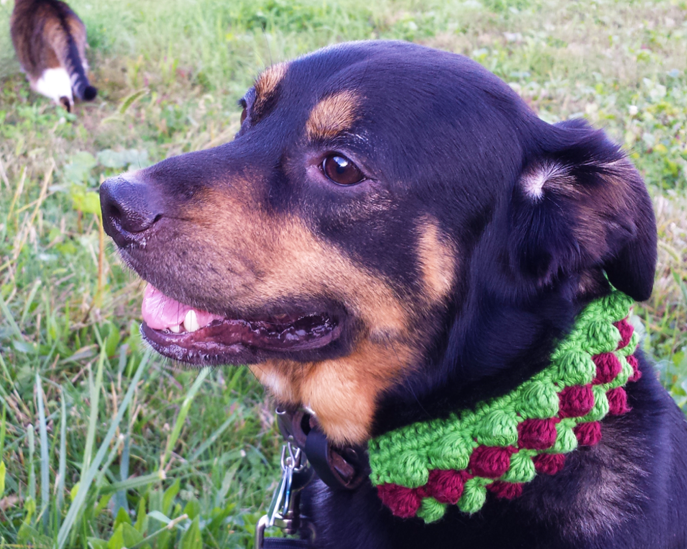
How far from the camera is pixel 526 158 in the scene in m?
2.04

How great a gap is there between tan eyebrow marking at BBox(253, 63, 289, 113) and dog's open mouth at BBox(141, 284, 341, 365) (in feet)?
2.60

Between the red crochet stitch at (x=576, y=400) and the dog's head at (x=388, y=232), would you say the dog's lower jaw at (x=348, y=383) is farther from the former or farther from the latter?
the red crochet stitch at (x=576, y=400)

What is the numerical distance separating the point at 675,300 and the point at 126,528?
319cm

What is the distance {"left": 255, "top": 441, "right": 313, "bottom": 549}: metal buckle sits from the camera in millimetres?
2061

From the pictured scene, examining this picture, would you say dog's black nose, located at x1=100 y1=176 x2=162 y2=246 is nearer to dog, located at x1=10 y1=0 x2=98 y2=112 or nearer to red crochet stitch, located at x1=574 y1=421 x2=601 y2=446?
red crochet stitch, located at x1=574 y1=421 x2=601 y2=446

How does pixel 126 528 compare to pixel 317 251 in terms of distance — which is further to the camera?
pixel 126 528

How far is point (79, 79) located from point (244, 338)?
4800 mm

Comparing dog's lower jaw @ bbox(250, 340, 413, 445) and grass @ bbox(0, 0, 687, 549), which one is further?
grass @ bbox(0, 0, 687, 549)

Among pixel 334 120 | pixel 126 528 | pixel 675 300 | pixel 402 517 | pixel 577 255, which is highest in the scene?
pixel 334 120

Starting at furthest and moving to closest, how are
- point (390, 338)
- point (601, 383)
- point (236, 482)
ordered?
point (236, 482) < point (390, 338) < point (601, 383)

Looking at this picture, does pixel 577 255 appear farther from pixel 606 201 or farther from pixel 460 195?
pixel 460 195

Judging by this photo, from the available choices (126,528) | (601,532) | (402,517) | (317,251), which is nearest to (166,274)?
(317,251)

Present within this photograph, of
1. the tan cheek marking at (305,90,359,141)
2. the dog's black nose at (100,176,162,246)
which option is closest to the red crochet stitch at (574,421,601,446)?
the tan cheek marking at (305,90,359,141)

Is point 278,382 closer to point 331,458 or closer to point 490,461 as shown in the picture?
point 331,458
